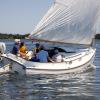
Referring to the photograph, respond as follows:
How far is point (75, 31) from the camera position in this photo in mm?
25969

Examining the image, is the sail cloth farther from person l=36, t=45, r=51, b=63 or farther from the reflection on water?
the reflection on water

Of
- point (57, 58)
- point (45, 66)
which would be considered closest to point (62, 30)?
point (57, 58)

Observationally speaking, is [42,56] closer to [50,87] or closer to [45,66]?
[45,66]

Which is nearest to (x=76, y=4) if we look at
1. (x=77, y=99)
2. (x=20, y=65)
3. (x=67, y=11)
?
(x=67, y=11)

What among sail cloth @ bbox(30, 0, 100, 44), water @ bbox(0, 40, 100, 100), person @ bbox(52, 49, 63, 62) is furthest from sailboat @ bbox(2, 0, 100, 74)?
water @ bbox(0, 40, 100, 100)

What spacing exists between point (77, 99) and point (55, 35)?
840cm

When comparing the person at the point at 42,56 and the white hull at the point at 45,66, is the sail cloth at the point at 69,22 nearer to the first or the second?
the person at the point at 42,56

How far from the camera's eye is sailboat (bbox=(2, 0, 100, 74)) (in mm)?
24859

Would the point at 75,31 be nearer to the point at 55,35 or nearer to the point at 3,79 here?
the point at 55,35

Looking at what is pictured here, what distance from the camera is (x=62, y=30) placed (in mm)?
25594

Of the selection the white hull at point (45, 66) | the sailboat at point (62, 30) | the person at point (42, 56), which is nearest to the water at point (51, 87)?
the white hull at point (45, 66)

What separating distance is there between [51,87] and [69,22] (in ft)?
18.8

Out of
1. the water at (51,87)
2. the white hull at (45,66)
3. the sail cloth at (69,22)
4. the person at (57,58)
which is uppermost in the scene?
the sail cloth at (69,22)

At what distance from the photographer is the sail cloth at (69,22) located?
25.3 m
